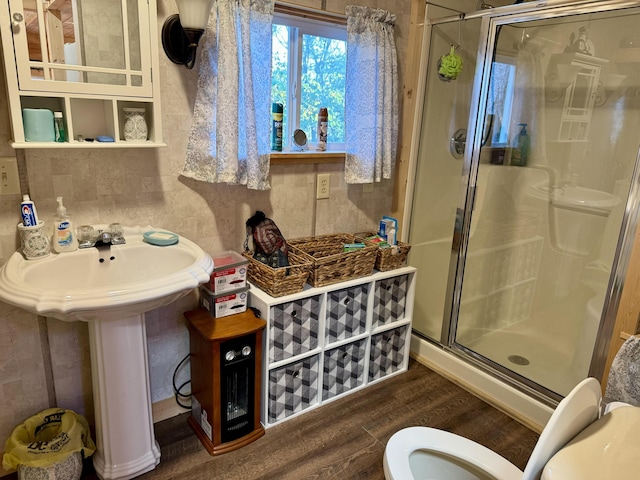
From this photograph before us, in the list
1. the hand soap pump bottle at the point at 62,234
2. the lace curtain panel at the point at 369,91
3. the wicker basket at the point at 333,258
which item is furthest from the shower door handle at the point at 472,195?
the hand soap pump bottle at the point at 62,234

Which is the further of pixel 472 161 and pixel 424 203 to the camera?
pixel 424 203

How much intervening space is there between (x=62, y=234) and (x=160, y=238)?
0.33 meters

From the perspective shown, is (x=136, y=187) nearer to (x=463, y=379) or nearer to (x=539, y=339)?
(x=463, y=379)

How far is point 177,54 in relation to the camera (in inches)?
70.5

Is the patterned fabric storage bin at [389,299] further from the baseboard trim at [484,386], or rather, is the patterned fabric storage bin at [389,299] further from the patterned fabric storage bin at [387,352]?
the baseboard trim at [484,386]

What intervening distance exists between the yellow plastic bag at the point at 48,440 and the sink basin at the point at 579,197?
243 cm

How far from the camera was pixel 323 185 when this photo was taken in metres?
2.38

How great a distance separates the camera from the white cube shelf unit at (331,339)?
2.02 metres

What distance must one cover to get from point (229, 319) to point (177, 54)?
3.54 feet

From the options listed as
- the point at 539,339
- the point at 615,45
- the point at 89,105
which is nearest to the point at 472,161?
the point at 615,45

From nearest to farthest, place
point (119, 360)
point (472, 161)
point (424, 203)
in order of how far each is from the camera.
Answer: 1. point (119, 360)
2. point (472, 161)
3. point (424, 203)

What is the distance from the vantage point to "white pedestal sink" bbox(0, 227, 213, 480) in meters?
1.37

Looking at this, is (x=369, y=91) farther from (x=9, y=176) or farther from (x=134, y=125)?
(x=9, y=176)

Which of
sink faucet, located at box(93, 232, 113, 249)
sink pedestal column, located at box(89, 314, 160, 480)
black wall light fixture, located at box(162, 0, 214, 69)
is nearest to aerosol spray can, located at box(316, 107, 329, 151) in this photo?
black wall light fixture, located at box(162, 0, 214, 69)
